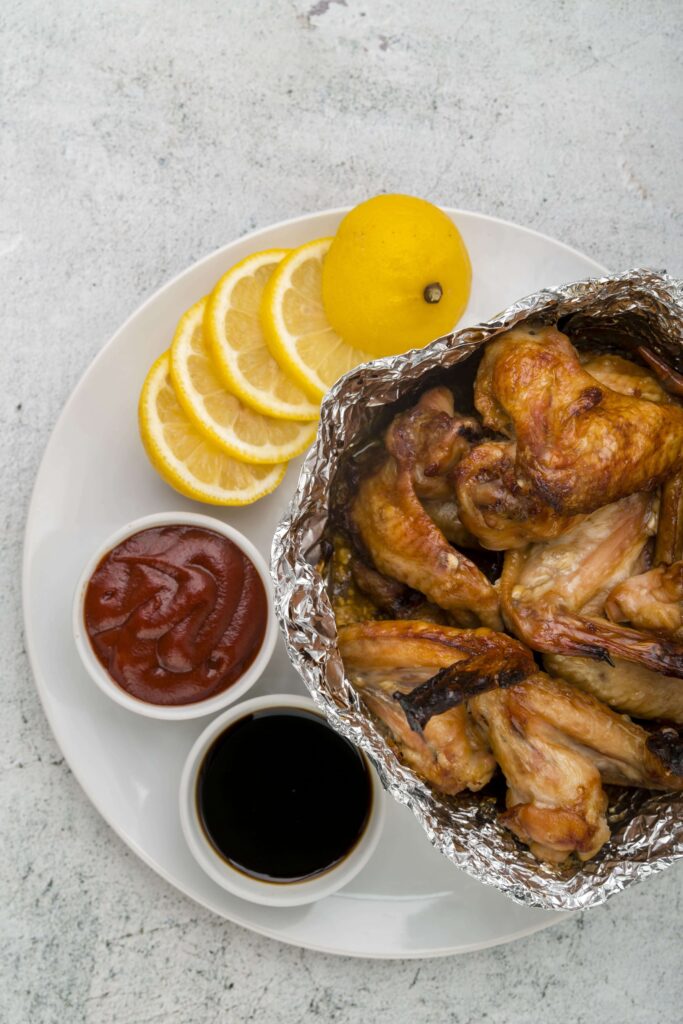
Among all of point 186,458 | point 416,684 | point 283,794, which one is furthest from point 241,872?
point 186,458

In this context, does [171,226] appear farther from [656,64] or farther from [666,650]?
[666,650]

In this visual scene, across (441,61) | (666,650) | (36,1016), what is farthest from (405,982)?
(441,61)

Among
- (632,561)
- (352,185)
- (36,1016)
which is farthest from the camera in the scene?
(352,185)

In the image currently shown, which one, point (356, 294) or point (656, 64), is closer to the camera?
point (356, 294)

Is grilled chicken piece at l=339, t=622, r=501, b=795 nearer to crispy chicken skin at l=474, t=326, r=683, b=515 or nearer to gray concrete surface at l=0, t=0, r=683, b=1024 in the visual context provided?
crispy chicken skin at l=474, t=326, r=683, b=515

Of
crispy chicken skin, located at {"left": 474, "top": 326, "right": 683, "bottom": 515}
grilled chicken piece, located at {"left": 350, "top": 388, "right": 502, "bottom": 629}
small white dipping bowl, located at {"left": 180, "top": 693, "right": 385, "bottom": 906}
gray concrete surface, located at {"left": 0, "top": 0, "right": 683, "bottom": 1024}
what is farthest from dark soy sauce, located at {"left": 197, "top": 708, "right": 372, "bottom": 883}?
crispy chicken skin, located at {"left": 474, "top": 326, "right": 683, "bottom": 515}

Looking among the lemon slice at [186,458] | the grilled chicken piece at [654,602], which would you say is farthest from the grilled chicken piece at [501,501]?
the lemon slice at [186,458]

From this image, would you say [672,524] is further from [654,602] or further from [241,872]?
[241,872]
